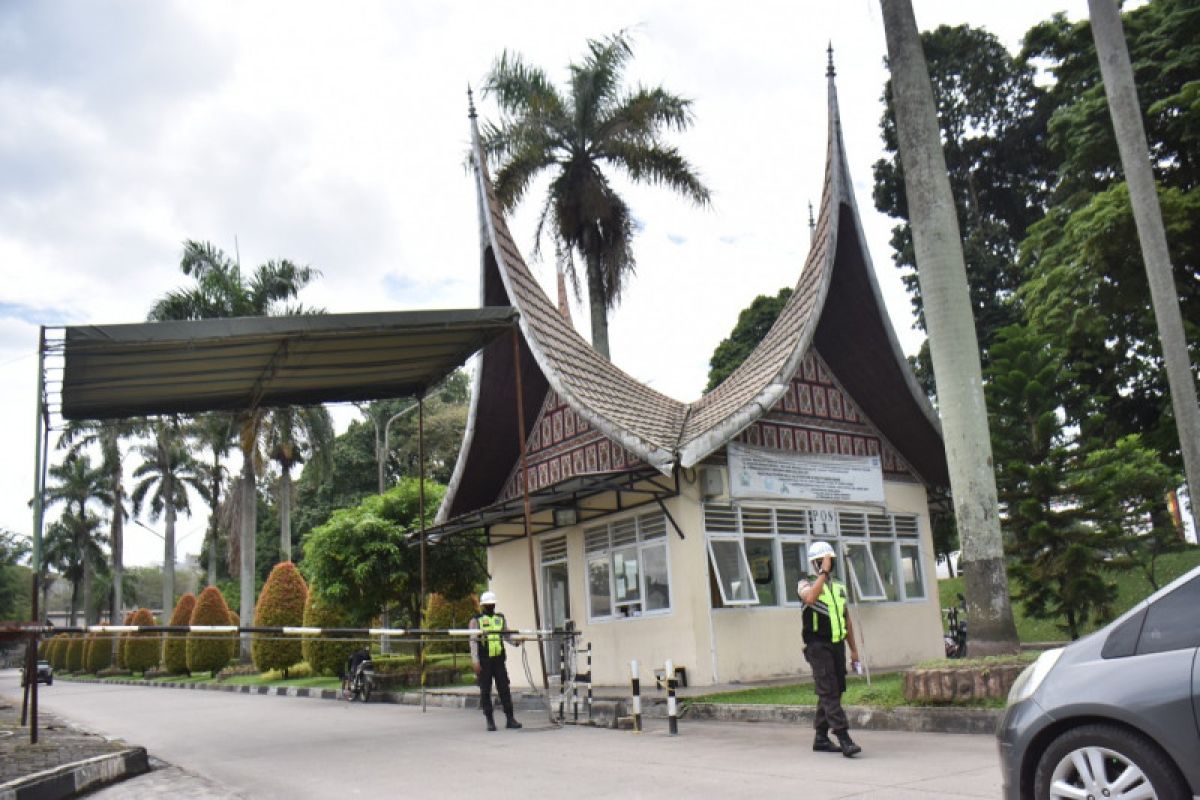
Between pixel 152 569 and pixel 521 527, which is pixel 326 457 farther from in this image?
pixel 152 569

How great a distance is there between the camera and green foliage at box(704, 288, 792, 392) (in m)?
38.7

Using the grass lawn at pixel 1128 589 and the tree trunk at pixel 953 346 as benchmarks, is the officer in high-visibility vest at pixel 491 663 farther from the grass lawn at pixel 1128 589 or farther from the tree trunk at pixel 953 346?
the grass lawn at pixel 1128 589

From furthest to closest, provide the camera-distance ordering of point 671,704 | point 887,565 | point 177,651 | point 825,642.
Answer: point 177,651, point 887,565, point 671,704, point 825,642

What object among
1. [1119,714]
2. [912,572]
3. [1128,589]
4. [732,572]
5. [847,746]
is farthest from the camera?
[1128,589]

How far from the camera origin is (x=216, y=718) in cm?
1695

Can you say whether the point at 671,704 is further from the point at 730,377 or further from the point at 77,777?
the point at 730,377

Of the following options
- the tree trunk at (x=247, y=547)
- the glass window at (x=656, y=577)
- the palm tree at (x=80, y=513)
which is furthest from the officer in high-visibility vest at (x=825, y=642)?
the palm tree at (x=80, y=513)

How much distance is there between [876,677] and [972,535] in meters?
5.32

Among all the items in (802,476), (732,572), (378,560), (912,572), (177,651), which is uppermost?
(802,476)

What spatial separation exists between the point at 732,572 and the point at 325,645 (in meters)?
13.6

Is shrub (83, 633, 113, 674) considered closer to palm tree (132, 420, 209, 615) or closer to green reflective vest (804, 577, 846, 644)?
palm tree (132, 420, 209, 615)

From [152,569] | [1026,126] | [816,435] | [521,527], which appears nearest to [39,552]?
[521,527]

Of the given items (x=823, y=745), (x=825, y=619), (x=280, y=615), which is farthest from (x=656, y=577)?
(x=280, y=615)

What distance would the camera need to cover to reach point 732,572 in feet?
54.6
